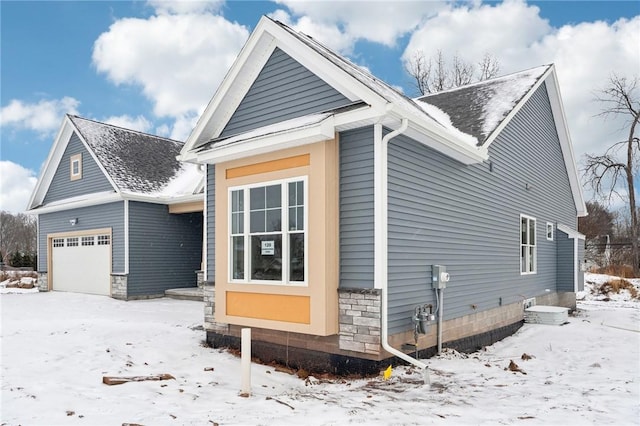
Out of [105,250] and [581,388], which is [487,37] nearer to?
[105,250]

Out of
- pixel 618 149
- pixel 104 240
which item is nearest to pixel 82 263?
pixel 104 240

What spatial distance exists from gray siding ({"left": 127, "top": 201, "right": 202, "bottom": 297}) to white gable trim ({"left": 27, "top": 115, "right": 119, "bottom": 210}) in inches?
82.1

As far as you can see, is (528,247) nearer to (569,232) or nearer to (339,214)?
(569,232)

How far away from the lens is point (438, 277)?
7.61 metres

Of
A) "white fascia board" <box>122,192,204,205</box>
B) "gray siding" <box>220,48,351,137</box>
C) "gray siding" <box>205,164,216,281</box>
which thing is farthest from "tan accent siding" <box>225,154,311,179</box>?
"white fascia board" <box>122,192,204,205</box>

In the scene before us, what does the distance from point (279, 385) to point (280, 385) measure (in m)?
0.02

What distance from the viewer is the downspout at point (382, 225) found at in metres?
6.39

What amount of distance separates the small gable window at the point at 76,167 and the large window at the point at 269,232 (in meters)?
11.6

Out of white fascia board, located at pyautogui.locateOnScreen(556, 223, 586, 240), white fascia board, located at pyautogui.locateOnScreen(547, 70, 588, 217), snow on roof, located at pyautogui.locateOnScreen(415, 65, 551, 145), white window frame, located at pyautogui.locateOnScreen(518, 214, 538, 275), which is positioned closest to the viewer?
snow on roof, located at pyautogui.locateOnScreen(415, 65, 551, 145)

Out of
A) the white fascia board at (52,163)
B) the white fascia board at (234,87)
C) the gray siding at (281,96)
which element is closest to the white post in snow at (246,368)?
the gray siding at (281,96)

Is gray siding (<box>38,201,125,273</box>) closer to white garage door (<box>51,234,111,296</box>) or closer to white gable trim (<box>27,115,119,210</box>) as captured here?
white garage door (<box>51,234,111,296</box>)

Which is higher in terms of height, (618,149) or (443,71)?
(443,71)

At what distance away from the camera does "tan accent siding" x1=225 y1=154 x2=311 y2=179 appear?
6939mm

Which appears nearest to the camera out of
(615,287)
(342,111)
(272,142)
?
(342,111)
